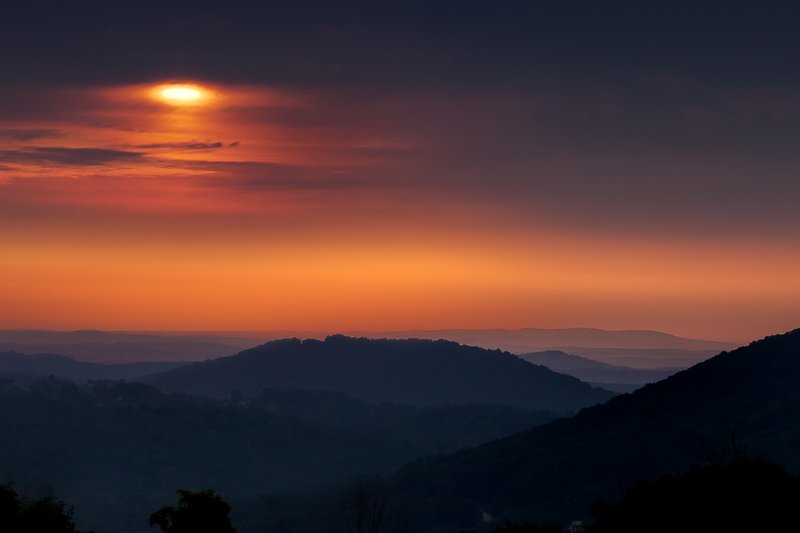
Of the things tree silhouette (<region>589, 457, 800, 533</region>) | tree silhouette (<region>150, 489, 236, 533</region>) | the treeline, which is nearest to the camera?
tree silhouette (<region>150, 489, 236, 533</region>)

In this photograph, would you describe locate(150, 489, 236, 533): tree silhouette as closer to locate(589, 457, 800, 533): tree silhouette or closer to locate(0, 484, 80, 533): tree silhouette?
locate(0, 484, 80, 533): tree silhouette

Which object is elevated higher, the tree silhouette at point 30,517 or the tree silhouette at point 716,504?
the tree silhouette at point 716,504

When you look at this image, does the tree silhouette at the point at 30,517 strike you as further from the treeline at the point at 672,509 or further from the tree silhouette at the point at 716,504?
the tree silhouette at the point at 716,504

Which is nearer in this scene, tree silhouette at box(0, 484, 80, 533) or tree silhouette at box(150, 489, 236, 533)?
tree silhouette at box(150, 489, 236, 533)

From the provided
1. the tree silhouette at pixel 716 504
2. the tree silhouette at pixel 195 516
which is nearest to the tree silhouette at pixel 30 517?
the tree silhouette at pixel 195 516

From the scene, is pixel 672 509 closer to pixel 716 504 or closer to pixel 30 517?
pixel 716 504

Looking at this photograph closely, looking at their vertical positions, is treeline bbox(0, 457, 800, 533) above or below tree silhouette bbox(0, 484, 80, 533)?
above

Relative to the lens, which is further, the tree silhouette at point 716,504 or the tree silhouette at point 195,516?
the tree silhouette at point 716,504

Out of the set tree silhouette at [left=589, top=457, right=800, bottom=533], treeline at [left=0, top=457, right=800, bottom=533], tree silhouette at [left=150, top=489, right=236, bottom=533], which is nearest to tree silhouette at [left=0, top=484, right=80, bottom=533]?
treeline at [left=0, top=457, right=800, bottom=533]

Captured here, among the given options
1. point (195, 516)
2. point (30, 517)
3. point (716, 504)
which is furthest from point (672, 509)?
point (30, 517)

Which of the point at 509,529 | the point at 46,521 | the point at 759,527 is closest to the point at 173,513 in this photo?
the point at 46,521

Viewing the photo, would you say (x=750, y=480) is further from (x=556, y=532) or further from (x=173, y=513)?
(x=173, y=513)

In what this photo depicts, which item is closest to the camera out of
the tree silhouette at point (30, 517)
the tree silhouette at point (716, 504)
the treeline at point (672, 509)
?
the treeline at point (672, 509)
